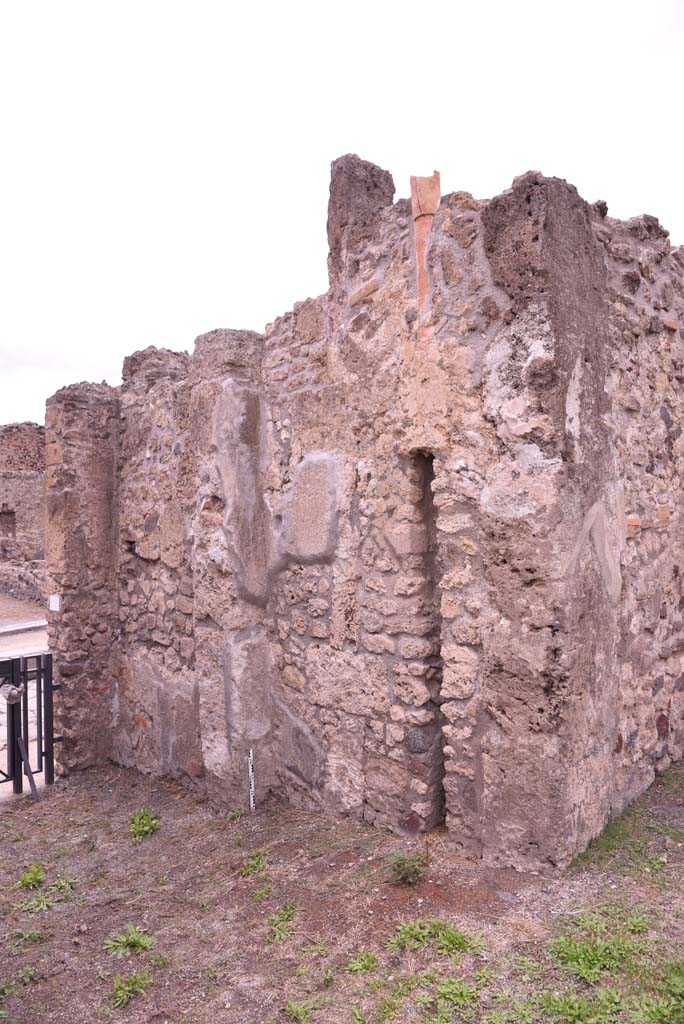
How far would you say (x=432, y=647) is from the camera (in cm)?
331

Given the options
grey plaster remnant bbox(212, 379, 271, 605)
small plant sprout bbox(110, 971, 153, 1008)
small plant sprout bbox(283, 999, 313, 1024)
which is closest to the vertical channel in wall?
small plant sprout bbox(283, 999, 313, 1024)

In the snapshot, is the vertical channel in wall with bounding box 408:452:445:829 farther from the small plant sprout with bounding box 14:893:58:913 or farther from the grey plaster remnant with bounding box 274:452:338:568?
the small plant sprout with bounding box 14:893:58:913

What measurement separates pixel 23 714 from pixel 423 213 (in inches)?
176

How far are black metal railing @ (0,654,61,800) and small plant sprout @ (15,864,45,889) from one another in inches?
52.1

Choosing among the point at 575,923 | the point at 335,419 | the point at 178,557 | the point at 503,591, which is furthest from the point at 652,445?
the point at 178,557

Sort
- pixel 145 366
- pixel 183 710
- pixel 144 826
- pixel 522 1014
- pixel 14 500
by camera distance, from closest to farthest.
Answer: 1. pixel 522 1014
2. pixel 144 826
3. pixel 183 710
4. pixel 145 366
5. pixel 14 500

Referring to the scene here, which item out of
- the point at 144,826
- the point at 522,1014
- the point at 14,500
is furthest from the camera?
A: the point at 14,500

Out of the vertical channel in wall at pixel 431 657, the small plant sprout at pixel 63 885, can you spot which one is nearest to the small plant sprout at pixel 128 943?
the small plant sprout at pixel 63 885

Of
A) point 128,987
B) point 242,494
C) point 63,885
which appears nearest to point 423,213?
point 242,494

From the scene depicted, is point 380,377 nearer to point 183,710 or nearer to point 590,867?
point 590,867

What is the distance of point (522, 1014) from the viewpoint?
2.13 metres

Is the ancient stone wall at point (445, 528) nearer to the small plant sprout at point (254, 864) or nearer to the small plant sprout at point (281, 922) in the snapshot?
the small plant sprout at point (254, 864)

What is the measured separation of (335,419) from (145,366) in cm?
247

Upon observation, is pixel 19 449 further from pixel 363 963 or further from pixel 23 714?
pixel 363 963
